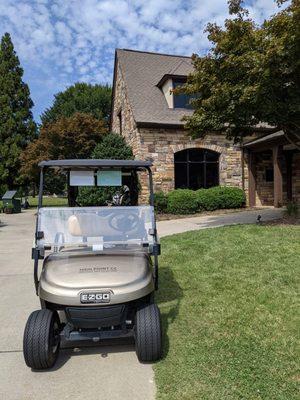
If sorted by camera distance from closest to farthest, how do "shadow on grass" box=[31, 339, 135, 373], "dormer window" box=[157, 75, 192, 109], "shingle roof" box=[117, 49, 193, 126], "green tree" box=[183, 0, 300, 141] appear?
"shadow on grass" box=[31, 339, 135, 373] → "green tree" box=[183, 0, 300, 141] → "shingle roof" box=[117, 49, 193, 126] → "dormer window" box=[157, 75, 192, 109]

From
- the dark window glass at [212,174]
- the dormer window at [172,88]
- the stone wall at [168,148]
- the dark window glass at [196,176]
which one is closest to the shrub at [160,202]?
the stone wall at [168,148]

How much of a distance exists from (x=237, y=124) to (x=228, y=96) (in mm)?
1337

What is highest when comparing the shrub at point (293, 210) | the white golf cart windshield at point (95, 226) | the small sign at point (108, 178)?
the small sign at point (108, 178)

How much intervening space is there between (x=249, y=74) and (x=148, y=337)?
23.1ft

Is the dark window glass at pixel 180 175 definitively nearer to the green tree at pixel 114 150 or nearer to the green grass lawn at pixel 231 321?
the green tree at pixel 114 150

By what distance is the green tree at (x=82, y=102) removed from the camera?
1593 inches

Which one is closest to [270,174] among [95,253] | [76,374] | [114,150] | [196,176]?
[196,176]

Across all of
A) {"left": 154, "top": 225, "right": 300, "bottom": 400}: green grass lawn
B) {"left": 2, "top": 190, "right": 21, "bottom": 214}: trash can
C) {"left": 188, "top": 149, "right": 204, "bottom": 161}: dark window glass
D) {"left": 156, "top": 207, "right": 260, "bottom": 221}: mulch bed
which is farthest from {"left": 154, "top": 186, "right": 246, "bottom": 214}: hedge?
{"left": 2, "top": 190, "right": 21, "bottom": 214}: trash can

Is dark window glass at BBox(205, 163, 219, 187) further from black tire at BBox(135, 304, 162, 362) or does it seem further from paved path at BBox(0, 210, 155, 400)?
black tire at BBox(135, 304, 162, 362)

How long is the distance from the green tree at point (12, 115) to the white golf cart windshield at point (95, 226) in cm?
2738

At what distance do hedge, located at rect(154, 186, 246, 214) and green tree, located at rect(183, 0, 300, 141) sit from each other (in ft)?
19.4

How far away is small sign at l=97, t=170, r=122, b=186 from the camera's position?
4.50 metres

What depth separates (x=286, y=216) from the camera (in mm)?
11828

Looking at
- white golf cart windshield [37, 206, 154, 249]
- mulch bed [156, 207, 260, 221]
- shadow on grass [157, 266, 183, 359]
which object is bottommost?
shadow on grass [157, 266, 183, 359]
